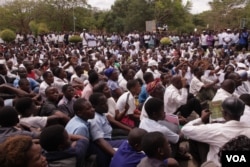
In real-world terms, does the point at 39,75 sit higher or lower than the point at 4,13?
A: lower

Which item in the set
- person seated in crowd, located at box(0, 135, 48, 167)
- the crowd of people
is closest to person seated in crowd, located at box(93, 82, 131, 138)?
the crowd of people

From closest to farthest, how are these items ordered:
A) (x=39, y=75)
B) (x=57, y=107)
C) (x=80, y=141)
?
(x=80, y=141), (x=57, y=107), (x=39, y=75)

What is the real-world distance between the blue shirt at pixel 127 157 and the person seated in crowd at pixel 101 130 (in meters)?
0.41

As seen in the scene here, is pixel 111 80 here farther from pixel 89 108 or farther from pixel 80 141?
pixel 80 141

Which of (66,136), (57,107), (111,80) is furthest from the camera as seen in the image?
(111,80)

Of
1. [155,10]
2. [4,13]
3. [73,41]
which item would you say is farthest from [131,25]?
[73,41]

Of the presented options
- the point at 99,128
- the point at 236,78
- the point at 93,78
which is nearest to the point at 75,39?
the point at 93,78

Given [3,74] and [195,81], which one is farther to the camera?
[195,81]

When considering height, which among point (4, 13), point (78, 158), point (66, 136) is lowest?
point (78, 158)

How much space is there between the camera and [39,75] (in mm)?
8500

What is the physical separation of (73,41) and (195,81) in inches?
616

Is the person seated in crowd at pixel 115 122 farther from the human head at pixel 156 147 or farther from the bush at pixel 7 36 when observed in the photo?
the bush at pixel 7 36

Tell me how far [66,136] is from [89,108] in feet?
2.94

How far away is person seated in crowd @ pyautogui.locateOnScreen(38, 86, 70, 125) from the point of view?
4.44 m
